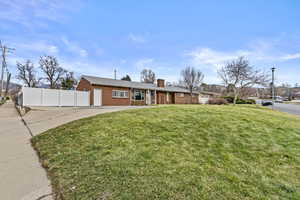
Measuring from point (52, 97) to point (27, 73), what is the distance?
27.1 m

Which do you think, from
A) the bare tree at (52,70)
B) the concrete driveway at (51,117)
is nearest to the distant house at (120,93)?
the concrete driveway at (51,117)

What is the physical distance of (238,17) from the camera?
9.47 meters

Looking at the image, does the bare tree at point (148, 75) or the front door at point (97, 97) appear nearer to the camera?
the front door at point (97, 97)

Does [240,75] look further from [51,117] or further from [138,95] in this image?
[51,117]

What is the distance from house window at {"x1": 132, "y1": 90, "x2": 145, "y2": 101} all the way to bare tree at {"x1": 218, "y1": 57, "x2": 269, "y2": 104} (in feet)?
44.5

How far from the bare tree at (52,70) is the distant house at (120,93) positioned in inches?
638

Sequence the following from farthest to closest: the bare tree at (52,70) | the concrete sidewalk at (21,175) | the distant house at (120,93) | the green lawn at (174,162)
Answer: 1. the bare tree at (52,70)
2. the distant house at (120,93)
3. the concrete sidewalk at (21,175)
4. the green lawn at (174,162)

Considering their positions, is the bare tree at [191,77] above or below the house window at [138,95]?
above

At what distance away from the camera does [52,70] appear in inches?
1264

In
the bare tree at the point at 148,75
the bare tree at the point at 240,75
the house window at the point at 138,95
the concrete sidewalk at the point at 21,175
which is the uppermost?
the bare tree at the point at 148,75

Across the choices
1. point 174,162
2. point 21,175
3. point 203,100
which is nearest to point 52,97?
point 21,175

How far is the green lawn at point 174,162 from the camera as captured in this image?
7.61 feet

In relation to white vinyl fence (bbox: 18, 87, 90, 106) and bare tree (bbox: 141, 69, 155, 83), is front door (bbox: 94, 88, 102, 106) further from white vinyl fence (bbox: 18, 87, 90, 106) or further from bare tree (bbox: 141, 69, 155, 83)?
bare tree (bbox: 141, 69, 155, 83)

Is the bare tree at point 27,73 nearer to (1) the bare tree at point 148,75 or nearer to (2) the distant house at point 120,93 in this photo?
(2) the distant house at point 120,93
